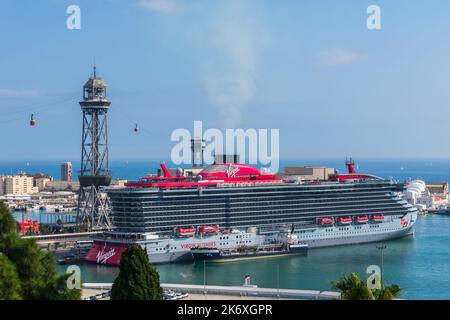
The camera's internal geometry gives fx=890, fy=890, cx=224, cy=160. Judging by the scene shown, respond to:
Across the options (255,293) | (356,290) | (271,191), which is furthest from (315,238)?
(356,290)

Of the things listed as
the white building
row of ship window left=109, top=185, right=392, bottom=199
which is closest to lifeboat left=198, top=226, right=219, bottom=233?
row of ship window left=109, top=185, right=392, bottom=199

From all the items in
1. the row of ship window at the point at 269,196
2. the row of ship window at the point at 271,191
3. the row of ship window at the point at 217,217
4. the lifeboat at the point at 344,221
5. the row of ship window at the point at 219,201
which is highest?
the row of ship window at the point at 271,191

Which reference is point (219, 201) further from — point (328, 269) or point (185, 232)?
point (328, 269)

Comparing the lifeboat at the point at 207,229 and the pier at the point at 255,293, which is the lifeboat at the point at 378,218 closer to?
the lifeboat at the point at 207,229

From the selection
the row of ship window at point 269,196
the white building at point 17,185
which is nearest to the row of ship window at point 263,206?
the row of ship window at point 269,196

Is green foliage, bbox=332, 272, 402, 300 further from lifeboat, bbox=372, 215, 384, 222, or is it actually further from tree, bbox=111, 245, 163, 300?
lifeboat, bbox=372, 215, 384, 222

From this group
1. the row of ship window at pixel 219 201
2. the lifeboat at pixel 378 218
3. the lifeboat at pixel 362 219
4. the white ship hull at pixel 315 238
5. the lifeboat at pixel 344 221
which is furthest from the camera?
the lifeboat at pixel 378 218
